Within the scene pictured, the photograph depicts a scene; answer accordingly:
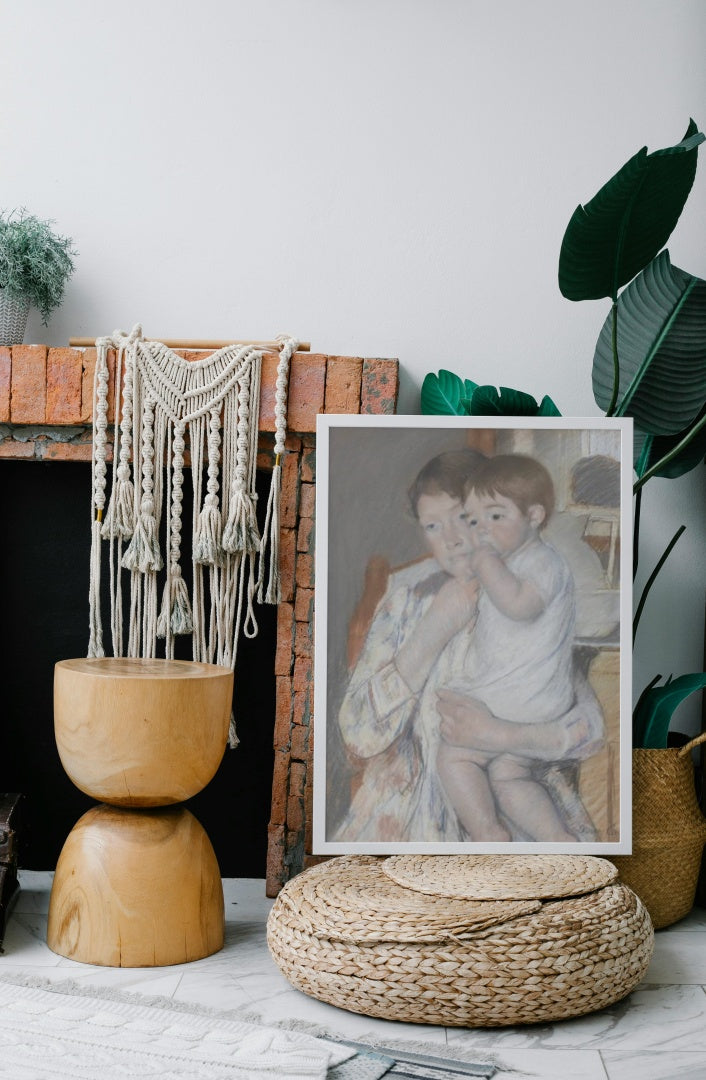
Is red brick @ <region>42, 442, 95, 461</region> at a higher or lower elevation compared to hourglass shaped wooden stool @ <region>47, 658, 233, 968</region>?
higher

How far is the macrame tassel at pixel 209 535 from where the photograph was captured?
7.00ft

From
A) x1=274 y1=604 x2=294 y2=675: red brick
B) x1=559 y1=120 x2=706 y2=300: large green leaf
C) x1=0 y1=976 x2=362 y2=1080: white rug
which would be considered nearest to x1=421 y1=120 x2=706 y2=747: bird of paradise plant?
x1=559 y1=120 x2=706 y2=300: large green leaf

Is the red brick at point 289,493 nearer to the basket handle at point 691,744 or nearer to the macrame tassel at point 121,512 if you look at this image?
the macrame tassel at point 121,512

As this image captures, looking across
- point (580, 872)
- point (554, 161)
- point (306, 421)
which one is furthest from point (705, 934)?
point (554, 161)

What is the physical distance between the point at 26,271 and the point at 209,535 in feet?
2.38

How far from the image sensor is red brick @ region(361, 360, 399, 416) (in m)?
2.17

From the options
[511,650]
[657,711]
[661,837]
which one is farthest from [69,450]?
[661,837]

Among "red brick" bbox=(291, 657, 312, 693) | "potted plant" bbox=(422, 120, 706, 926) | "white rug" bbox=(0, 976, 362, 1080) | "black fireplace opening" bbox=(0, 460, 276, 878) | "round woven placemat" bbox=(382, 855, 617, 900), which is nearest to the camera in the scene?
"white rug" bbox=(0, 976, 362, 1080)

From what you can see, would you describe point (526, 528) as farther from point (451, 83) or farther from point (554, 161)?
point (451, 83)

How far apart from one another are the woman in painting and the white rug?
1.68 ft

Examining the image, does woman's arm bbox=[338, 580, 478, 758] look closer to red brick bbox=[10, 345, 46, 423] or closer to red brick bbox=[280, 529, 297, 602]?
red brick bbox=[280, 529, 297, 602]

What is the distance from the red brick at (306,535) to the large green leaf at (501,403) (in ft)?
1.44

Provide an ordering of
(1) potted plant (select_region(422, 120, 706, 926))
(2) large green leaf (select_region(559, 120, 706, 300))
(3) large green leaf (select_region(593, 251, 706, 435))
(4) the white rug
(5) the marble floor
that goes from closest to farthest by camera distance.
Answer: (4) the white rug < (5) the marble floor < (2) large green leaf (select_region(559, 120, 706, 300)) < (1) potted plant (select_region(422, 120, 706, 926)) < (3) large green leaf (select_region(593, 251, 706, 435))

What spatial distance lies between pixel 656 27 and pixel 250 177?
1054mm
